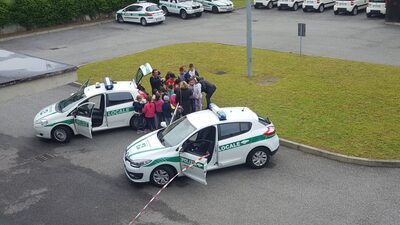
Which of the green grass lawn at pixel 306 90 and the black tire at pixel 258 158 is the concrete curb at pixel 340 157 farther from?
the black tire at pixel 258 158

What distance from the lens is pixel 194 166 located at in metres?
10.9

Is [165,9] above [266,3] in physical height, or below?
below

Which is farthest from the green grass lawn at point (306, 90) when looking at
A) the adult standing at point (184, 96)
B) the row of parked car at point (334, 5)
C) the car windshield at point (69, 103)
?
the row of parked car at point (334, 5)

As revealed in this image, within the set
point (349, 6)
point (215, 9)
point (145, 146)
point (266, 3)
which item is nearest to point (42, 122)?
point (145, 146)

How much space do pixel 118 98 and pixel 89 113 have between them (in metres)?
1.02

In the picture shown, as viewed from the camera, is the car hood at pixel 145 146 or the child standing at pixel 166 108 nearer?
the car hood at pixel 145 146

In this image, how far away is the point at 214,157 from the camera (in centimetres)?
1149

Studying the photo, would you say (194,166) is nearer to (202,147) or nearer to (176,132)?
(202,147)

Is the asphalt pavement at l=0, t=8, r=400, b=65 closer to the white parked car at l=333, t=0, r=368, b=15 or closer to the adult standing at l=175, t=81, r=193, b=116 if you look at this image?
the white parked car at l=333, t=0, r=368, b=15

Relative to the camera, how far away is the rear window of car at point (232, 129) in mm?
11539

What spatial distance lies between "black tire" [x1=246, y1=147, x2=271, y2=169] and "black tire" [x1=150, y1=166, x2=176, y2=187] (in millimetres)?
1971

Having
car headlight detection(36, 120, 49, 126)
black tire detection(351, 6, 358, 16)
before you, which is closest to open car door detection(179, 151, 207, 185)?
car headlight detection(36, 120, 49, 126)

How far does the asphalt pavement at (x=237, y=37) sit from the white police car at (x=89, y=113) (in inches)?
372

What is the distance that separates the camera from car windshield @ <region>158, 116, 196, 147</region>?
11.5m
